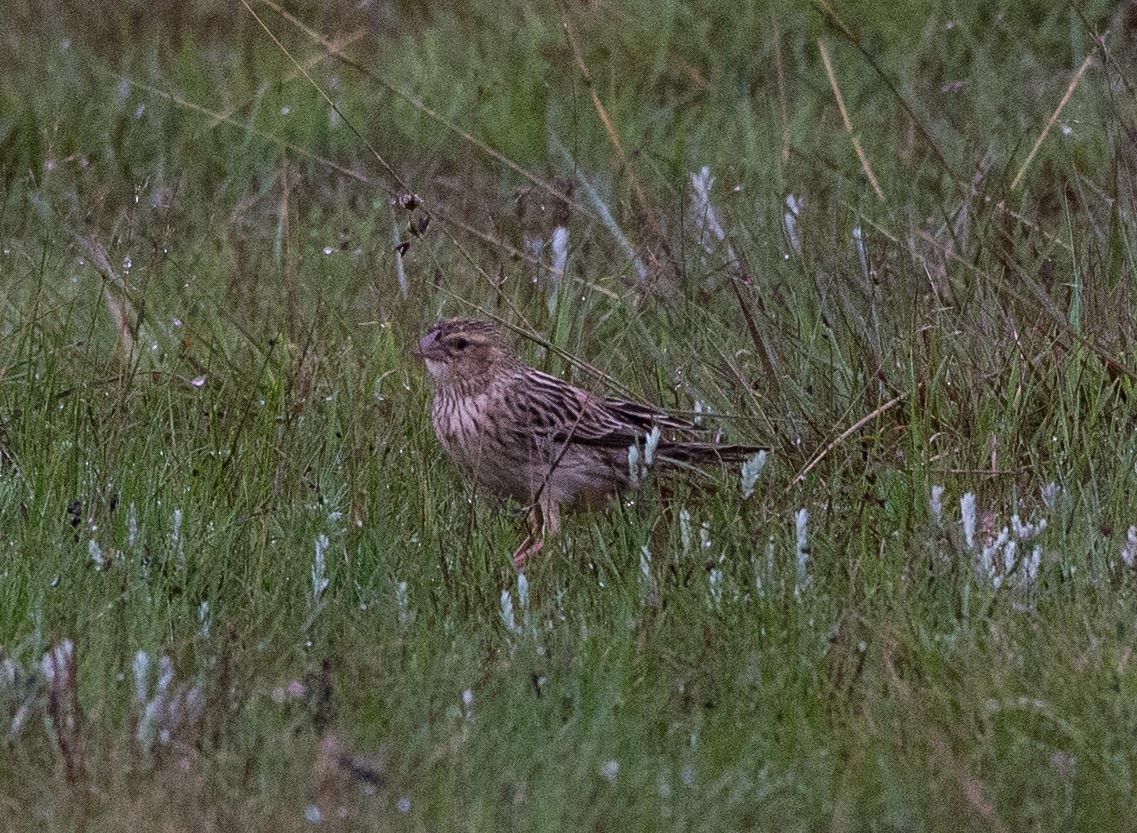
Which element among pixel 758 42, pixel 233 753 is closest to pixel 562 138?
pixel 758 42

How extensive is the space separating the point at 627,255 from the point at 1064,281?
1.45 metres

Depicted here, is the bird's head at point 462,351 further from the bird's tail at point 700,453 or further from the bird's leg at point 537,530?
the bird's tail at point 700,453

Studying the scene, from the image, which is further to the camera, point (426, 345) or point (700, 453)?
point (426, 345)

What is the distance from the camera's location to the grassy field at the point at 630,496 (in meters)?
3.21

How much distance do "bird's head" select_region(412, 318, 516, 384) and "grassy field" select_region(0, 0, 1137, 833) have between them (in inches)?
5.0

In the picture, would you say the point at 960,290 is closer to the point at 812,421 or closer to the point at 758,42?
the point at 812,421

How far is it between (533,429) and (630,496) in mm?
481

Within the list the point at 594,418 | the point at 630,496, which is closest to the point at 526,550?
A: the point at 630,496

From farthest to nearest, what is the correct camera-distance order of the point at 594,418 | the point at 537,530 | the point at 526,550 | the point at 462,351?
the point at 462,351
the point at 594,418
the point at 537,530
the point at 526,550

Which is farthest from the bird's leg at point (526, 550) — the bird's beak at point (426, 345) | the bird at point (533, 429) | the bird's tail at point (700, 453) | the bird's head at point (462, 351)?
the bird's beak at point (426, 345)

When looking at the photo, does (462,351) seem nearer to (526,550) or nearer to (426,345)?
(426,345)

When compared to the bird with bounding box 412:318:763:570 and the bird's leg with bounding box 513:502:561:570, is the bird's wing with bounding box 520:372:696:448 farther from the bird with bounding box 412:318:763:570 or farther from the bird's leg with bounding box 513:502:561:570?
the bird's leg with bounding box 513:502:561:570

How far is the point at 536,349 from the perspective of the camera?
6098 millimetres

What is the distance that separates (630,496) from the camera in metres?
5.15
